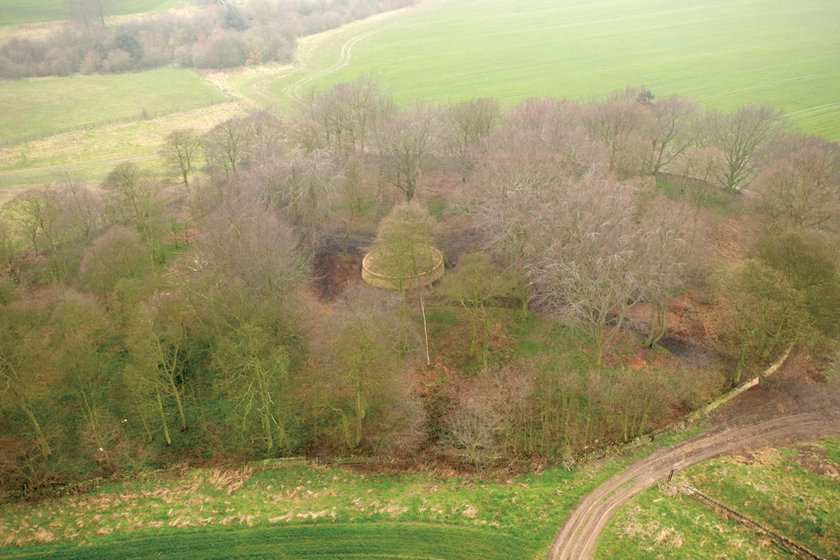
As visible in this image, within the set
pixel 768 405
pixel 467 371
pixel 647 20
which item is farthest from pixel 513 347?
pixel 647 20

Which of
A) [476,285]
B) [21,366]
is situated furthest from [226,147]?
[476,285]

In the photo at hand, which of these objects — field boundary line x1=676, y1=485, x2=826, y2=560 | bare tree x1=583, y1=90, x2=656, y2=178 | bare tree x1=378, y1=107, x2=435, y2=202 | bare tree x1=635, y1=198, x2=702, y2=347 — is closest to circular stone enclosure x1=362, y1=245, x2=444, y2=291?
bare tree x1=378, y1=107, x2=435, y2=202

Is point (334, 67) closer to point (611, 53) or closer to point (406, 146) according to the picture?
point (611, 53)

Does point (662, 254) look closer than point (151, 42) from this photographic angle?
Yes

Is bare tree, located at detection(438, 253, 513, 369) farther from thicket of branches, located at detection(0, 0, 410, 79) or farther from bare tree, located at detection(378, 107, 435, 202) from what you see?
thicket of branches, located at detection(0, 0, 410, 79)

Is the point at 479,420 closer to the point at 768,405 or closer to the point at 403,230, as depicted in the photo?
the point at 403,230

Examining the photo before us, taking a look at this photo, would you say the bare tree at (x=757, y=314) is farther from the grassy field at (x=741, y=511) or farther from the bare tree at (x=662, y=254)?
the grassy field at (x=741, y=511)
